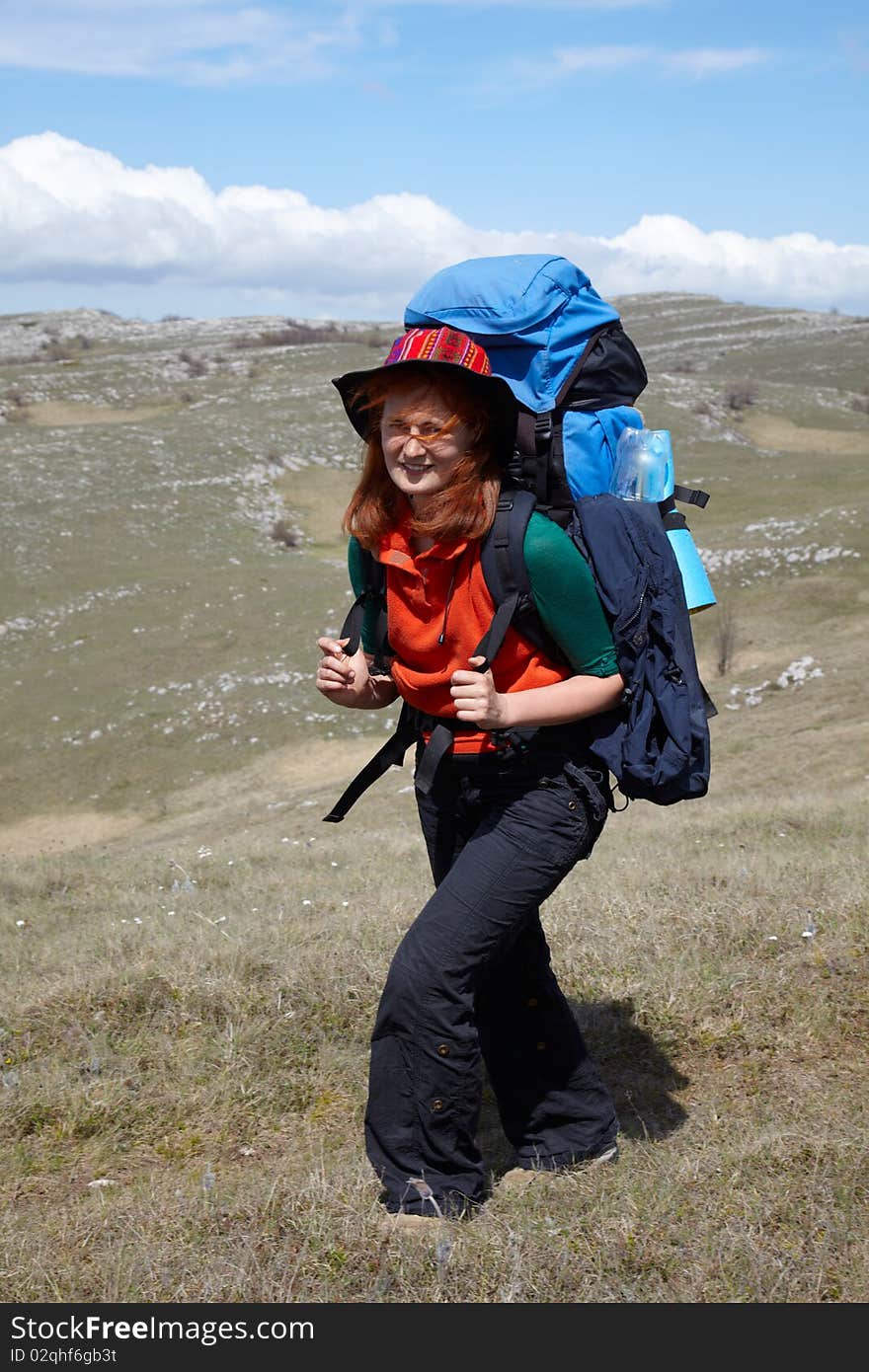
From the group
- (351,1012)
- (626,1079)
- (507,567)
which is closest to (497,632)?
(507,567)

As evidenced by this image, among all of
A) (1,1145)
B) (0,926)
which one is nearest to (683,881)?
(1,1145)

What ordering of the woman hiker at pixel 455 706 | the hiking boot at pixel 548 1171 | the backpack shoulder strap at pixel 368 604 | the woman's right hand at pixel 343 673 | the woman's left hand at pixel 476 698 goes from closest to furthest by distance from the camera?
the woman's left hand at pixel 476 698, the woman hiker at pixel 455 706, the backpack shoulder strap at pixel 368 604, the woman's right hand at pixel 343 673, the hiking boot at pixel 548 1171

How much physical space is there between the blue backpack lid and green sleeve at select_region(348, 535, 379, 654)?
25.5 inches

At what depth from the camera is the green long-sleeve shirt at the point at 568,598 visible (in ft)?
9.70

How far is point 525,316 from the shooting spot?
3.02 m

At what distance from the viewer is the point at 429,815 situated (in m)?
3.49

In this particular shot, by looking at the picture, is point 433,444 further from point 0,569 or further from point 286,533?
point 286,533

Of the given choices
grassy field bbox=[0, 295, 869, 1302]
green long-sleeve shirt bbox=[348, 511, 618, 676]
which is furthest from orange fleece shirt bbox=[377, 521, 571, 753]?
grassy field bbox=[0, 295, 869, 1302]

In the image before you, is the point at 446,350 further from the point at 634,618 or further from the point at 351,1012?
the point at 351,1012

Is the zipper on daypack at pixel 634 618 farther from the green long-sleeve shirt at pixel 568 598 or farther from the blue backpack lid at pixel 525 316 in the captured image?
the blue backpack lid at pixel 525 316

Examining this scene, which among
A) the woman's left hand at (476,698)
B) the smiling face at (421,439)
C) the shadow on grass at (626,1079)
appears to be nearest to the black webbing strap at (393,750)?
the woman's left hand at (476,698)

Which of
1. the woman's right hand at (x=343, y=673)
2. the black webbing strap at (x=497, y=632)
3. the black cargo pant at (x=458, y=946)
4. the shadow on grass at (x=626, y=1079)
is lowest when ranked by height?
the shadow on grass at (x=626, y=1079)
